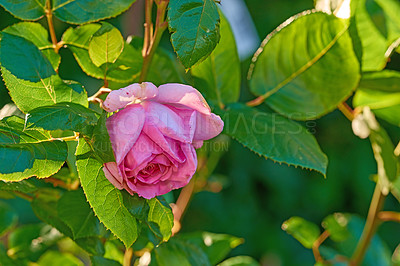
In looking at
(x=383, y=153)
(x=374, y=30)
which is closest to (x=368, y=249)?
(x=383, y=153)

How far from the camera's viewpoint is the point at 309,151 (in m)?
0.55

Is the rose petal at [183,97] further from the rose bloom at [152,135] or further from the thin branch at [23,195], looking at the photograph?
the thin branch at [23,195]

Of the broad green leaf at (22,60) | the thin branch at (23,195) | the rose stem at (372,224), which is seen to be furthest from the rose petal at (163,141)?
the rose stem at (372,224)

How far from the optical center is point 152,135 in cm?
41

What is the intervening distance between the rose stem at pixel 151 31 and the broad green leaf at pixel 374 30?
260 mm

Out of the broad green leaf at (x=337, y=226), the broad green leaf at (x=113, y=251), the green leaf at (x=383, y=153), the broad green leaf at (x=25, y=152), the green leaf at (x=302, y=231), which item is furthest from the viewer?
the broad green leaf at (x=337, y=226)

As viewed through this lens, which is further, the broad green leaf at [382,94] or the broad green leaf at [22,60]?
the broad green leaf at [382,94]

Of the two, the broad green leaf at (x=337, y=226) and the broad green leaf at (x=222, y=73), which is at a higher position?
the broad green leaf at (x=222, y=73)

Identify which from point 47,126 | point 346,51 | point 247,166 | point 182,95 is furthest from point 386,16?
point 247,166

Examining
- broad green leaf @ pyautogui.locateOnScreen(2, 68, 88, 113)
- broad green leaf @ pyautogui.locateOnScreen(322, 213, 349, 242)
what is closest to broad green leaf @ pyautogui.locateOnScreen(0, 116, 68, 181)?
broad green leaf @ pyautogui.locateOnScreen(2, 68, 88, 113)

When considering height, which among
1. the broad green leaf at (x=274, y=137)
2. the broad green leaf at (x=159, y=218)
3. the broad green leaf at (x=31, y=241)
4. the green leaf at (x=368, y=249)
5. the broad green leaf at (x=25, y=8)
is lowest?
the green leaf at (x=368, y=249)

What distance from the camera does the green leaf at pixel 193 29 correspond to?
41cm

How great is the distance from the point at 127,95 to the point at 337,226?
29.0 inches

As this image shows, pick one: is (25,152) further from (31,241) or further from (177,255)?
(31,241)
